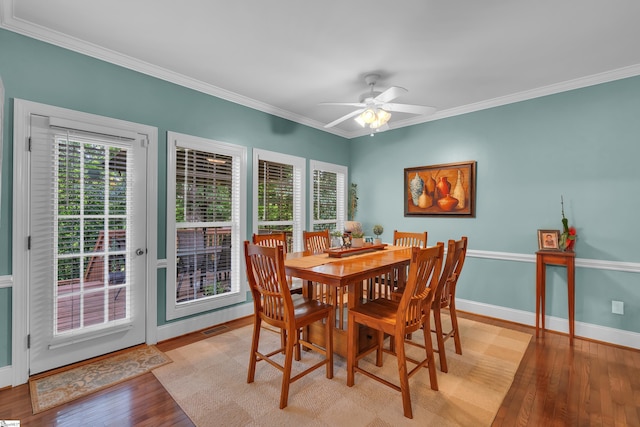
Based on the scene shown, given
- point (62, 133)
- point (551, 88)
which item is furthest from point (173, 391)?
point (551, 88)

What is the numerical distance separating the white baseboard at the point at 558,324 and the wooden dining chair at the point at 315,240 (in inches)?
80.7

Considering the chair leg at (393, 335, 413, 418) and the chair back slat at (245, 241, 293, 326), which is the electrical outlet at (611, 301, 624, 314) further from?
the chair back slat at (245, 241, 293, 326)

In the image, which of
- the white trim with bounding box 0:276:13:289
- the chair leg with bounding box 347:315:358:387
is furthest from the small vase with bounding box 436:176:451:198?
the white trim with bounding box 0:276:13:289

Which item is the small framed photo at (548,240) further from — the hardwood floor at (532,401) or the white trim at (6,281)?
the white trim at (6,281)

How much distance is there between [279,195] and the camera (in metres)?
4.25

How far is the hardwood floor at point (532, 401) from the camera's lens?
1929 millimetres

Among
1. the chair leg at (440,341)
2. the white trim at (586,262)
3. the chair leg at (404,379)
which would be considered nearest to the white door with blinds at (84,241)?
the chair leg at (404,379)

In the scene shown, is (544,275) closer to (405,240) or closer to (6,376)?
(405,240)

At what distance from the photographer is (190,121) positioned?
330 cm

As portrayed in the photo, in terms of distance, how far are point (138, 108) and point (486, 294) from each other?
15.0 feet

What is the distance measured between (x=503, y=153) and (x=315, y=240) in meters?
2.62

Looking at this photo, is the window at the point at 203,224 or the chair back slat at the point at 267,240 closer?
the chair back slat at the point at 267,240

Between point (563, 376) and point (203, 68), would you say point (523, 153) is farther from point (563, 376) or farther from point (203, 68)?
point (203, 68)

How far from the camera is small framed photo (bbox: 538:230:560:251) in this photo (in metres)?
3.31
